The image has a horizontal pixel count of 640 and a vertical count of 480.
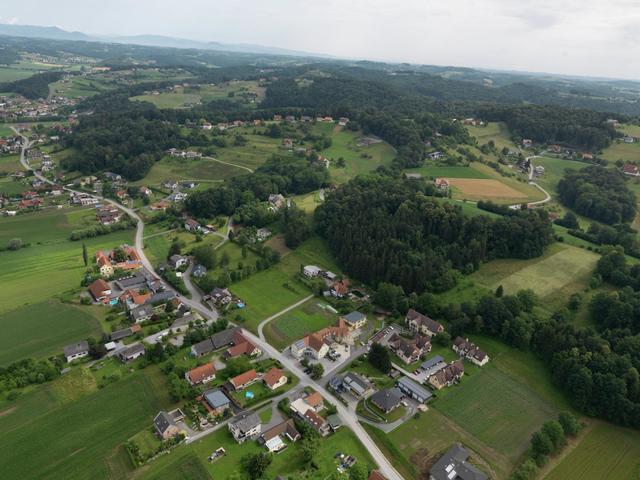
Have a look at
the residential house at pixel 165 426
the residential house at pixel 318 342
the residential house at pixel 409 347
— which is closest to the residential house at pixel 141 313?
the residential house at pixel 165 426

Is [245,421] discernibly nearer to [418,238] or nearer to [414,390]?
[414,390]

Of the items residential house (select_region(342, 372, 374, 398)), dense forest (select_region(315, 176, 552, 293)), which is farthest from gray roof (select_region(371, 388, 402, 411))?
dense forest (select_region(315, 176, 552, 293))

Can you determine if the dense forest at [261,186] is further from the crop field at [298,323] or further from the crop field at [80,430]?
the crop field at [80,430]

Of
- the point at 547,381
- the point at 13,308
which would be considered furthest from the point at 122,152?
the point at 547,381

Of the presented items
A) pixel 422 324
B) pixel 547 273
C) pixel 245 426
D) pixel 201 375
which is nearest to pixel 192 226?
pixel 201 375

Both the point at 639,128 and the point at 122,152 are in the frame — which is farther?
the point at 639,128

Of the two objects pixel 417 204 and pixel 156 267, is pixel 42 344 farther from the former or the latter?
pixel 417 204

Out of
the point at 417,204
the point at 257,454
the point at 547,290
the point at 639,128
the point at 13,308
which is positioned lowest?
the point at 13,308

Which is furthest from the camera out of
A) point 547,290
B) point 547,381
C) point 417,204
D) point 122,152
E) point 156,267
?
point 122,152
